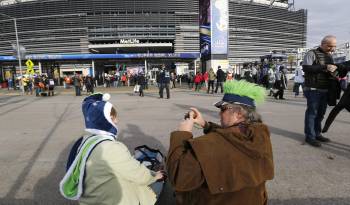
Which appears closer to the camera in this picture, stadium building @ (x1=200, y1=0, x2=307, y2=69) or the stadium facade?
the stadium facade

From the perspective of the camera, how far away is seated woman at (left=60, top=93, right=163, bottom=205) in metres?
2.38

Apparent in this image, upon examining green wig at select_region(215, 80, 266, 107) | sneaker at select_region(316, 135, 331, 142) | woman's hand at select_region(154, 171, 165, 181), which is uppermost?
green wig at select_region(215, 80, 266, 107)

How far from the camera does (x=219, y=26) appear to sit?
92.6 feet

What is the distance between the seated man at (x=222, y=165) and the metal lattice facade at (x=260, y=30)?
88.8m

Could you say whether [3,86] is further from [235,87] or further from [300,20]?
[300,20]

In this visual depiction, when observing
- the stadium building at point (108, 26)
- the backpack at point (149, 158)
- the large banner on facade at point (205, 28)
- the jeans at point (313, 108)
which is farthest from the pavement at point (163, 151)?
the stadium building at point (108, 26)

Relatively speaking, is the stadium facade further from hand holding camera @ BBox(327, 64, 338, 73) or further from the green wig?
the green wig

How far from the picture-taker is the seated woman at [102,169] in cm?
238

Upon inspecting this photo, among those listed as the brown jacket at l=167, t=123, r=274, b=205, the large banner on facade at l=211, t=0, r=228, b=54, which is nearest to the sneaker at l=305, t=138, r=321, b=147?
the brown jacket at l=167, t=123, r=274, b=205

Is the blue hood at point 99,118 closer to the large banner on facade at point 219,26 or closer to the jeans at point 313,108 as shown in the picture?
the jeans at point 313,108

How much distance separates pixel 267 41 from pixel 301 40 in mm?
13813

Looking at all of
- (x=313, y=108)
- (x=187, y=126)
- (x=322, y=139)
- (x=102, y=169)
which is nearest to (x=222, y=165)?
(x=187, y=126)

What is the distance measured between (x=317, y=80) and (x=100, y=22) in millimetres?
82129

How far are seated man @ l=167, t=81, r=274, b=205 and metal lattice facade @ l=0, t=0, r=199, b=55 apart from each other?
82.1 metres
